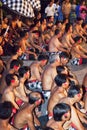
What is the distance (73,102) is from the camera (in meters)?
5.79

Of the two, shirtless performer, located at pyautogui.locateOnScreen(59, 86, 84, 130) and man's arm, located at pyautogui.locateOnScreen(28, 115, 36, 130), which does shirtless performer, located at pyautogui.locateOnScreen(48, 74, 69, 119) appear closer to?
shirtless performer, located at pyautogui.locateOnScreen(59, 86, 84, 130)

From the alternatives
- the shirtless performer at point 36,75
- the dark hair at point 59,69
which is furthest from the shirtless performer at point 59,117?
the shirtless performer at point 36,75

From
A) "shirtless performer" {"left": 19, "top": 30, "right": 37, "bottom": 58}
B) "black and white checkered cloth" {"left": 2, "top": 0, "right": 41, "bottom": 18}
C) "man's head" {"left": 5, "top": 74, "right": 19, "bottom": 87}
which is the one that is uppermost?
"black and white checkered cloth" {"left": 2, "top": 0, "right": 41, "bottom": 18}

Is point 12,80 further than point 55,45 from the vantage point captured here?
No

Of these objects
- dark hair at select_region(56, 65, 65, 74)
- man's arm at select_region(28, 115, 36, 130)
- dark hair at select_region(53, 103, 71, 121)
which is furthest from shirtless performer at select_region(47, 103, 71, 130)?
dark hair at select_region(56, 65, 65, 74)

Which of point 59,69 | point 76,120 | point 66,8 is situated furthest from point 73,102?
point 66,8

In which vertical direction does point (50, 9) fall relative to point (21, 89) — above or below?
below

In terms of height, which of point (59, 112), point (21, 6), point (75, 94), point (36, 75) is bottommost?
point (36, 75)

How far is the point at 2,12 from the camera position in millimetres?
13633

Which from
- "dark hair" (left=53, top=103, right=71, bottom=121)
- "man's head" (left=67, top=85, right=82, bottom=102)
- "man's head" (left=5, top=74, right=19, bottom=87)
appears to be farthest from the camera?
"man's head" (left=5, top=74, right=19, bottom=87)

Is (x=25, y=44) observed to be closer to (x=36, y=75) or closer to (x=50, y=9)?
(x=36, y=75)

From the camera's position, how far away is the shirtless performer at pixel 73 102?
5.43 meters

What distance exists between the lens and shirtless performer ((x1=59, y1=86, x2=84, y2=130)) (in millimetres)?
5426

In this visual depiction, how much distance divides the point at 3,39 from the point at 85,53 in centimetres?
254
